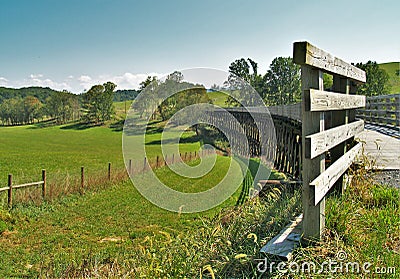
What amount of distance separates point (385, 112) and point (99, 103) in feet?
168

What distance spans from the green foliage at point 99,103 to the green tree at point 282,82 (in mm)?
29330

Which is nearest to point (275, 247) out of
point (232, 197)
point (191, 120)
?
point (232, 197)

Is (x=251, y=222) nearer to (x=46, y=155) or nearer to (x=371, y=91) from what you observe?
(x=46, y=155)

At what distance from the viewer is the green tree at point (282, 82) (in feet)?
127

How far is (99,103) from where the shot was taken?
59156mm

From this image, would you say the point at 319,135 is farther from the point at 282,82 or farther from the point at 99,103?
the point at 99,103

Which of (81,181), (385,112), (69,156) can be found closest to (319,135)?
(81,181)

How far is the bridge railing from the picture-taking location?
12.3 m

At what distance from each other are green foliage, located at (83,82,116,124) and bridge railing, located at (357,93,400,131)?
47.6m

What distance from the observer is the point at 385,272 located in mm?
2562

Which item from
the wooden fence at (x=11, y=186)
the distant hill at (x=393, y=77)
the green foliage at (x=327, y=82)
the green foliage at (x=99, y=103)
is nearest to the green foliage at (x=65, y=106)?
the green foliage at (x=99, y=103)

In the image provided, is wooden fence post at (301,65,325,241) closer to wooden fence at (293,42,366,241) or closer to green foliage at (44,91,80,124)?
wooden fence at (293,42,366,241)

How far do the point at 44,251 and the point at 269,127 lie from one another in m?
11.2

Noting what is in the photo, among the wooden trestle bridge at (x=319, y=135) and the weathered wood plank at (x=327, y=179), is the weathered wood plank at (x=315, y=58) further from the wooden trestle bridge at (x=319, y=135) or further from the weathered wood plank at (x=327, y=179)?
the weathered wood plank at (x=327, y=179)
